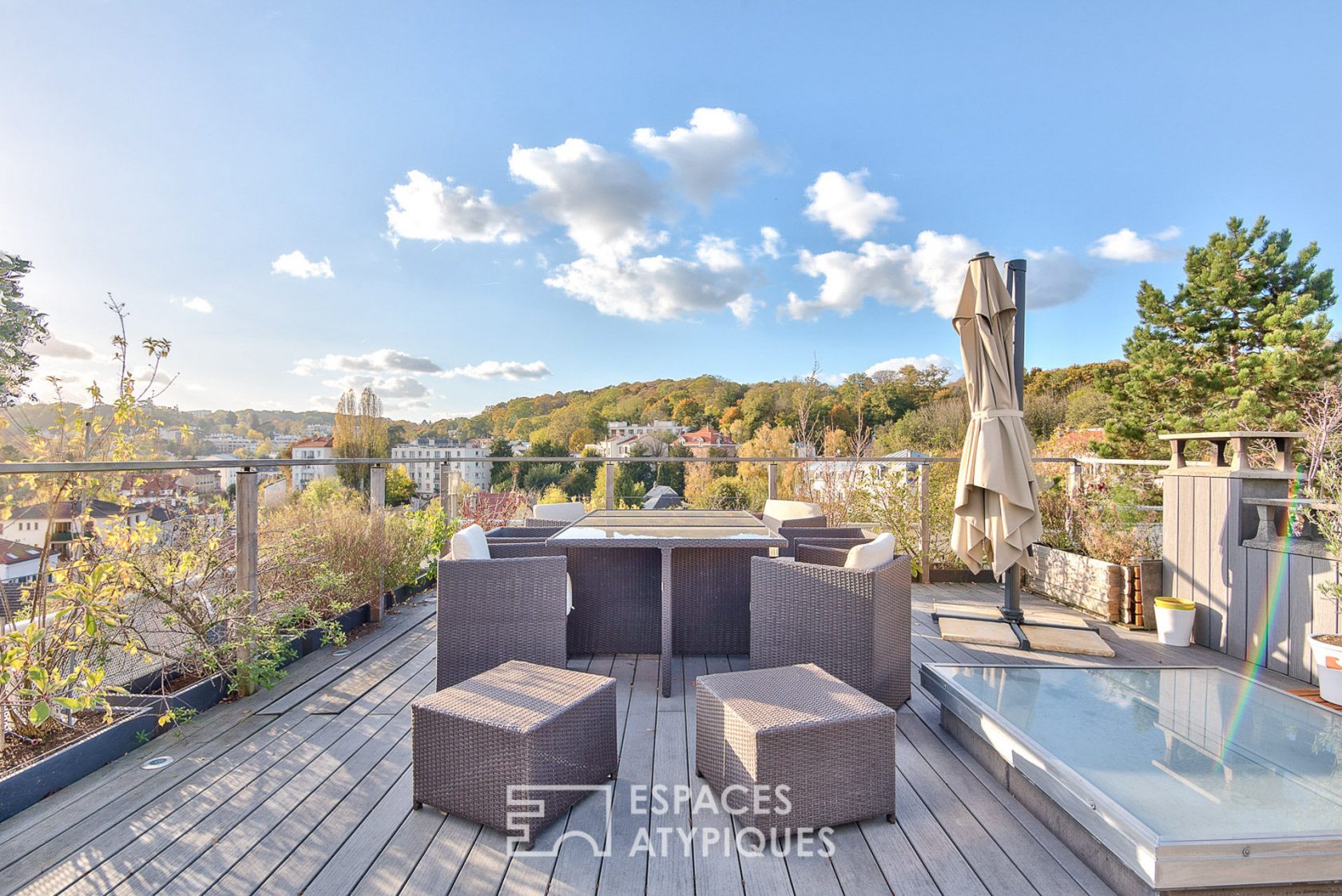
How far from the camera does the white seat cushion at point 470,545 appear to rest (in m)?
2.65

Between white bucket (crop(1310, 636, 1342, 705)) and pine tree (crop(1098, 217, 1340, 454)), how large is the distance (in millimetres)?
16133

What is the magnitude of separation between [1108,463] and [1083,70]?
520 cm

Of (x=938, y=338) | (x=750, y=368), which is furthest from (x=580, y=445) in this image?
(x=938, y=338)

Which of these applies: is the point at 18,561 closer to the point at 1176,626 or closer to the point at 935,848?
the point at 935,848

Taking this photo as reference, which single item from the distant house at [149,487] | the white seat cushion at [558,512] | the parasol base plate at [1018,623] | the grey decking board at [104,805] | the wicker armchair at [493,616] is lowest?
the grey decking board at [104,805]

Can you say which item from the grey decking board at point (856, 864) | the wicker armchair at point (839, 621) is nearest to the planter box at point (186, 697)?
the wicker armchair at point (839, 621)

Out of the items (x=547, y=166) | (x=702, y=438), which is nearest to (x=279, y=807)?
(x=547, y=166)

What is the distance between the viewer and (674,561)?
3.41 metres

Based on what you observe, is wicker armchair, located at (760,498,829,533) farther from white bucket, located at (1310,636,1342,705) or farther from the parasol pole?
white bucket, located at (1310,636,1342,705)

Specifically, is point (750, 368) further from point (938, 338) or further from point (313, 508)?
point (313, 508)

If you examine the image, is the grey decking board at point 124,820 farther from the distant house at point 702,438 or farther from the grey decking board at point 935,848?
the distant house at point 702,438

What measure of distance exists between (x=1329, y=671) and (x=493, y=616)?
351cm

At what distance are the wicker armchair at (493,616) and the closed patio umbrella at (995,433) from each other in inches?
91.4

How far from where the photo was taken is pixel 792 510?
4.20 meters
